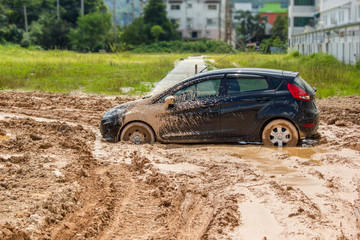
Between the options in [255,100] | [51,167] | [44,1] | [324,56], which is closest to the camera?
[51,167]

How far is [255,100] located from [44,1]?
8327cm

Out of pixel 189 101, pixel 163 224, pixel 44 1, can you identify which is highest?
pixel 44 1

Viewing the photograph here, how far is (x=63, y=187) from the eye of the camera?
8.25 meters

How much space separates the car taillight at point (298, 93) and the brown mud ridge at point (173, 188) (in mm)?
965

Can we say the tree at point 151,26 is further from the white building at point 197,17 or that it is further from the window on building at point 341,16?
the window on building at point 341,16

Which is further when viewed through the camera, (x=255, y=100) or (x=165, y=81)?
(x=165, y=81)

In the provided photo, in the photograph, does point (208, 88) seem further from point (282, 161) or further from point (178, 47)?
point (178, 47)

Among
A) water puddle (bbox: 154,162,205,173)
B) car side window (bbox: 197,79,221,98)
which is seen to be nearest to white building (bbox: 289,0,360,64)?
car side window (bbox: 197,79,221,98)

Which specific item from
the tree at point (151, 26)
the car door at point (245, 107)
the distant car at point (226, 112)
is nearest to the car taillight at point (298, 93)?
the distant car at point (226, 112)

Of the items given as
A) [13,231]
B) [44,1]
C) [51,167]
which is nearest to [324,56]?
[51,167]

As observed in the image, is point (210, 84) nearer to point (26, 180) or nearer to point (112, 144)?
point (112, 144)

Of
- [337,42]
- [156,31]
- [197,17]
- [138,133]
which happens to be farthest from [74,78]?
[197,17]

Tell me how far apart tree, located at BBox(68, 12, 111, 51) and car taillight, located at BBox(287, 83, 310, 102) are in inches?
2628

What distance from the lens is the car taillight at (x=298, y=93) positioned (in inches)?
449
